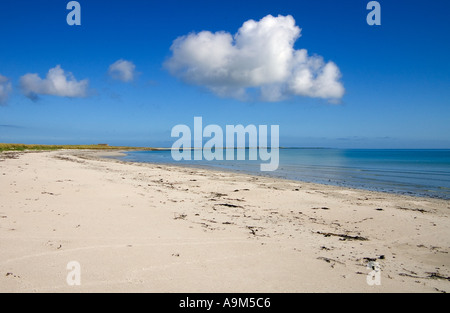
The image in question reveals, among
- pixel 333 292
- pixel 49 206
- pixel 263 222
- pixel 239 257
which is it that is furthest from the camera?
pixel 49 206

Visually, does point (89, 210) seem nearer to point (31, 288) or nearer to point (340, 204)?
point (31, 288)

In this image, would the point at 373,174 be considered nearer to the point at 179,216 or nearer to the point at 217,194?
the point at 217,194

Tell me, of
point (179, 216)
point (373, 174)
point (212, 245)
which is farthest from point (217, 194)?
point (373, 174)

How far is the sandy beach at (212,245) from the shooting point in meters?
4.08

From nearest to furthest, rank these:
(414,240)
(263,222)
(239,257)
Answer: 1. (239,257)
2. (414,240)
3. (263,222)

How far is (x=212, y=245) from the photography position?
5.63 metres

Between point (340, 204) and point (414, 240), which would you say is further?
point (340, 204)

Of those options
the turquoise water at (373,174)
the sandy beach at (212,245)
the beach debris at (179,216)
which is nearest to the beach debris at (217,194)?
the sandy beach at (212,245)

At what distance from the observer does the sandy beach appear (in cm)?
408

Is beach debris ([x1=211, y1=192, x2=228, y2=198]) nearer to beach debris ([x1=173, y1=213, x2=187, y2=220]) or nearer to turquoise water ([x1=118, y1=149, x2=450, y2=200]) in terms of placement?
beach debris ([x1=173, y1=213, x2=187, y2=220])

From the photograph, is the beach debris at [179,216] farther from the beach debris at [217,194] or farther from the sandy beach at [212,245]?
the beach debris at [217,194]
